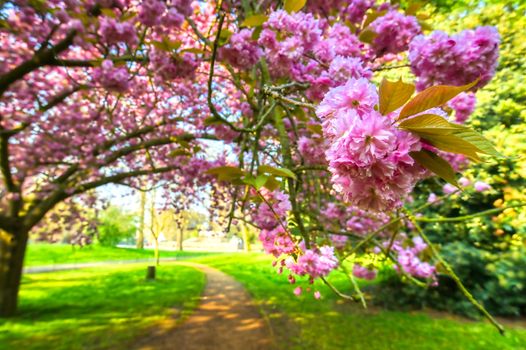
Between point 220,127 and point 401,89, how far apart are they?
11.4 feet

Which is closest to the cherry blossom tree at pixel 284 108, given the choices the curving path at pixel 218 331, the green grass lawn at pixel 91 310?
the green grass lawn at pixel 91 310

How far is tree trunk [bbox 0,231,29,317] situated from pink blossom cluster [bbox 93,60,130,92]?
5.19 m

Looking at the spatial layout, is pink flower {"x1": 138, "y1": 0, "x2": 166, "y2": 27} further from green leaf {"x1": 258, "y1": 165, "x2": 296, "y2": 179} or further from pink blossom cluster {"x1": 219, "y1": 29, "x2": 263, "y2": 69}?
green leaf {"x1": 258, "y1": 165, "x2": 296, "y2": 179}

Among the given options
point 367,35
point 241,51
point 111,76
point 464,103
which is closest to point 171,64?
point 241,51

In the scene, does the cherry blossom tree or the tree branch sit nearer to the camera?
the cherry blossom tree

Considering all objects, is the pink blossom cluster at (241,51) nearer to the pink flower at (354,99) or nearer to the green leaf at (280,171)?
the green leaf at (280,171)

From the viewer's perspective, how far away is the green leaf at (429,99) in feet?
1.88

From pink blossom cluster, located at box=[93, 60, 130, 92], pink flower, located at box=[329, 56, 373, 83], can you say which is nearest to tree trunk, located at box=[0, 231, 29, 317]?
pink blossom cluster, located at box=[93, 60, 130, 92]

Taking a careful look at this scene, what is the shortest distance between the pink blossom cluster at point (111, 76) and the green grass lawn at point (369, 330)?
4708mm

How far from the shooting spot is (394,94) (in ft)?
1.99

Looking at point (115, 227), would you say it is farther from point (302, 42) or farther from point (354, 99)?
point (354, 99)

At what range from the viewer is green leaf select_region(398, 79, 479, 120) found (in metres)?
0.57

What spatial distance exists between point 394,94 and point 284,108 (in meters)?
1.32

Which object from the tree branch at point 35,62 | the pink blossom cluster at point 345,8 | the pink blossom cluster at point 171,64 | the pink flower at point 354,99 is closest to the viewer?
the pink flower at point 354,99
